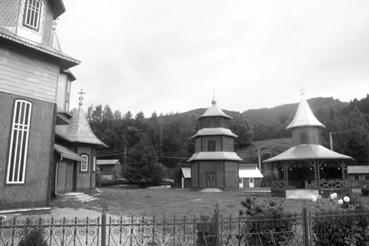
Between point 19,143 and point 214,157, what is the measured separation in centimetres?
2566

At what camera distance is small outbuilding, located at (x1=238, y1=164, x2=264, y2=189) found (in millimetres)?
50625

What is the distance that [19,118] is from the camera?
496 inches

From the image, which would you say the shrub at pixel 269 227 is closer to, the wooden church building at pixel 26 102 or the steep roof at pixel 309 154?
the wooden church building at pixel 26 102

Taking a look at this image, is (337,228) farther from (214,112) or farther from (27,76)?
(214,112)

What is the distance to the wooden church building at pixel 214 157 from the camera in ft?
118

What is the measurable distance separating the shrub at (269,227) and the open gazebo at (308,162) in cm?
1860

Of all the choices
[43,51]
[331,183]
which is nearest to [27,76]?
[43,51]

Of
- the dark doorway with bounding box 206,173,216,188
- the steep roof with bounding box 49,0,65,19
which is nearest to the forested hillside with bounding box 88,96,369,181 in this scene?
the dark doorway with bounding box 206,173,216,188

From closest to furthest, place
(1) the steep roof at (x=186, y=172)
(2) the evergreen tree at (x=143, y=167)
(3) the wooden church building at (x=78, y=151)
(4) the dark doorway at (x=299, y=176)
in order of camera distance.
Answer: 1. (3) the wooden church building at (x=78, y=151)
2. (4) the dark doorway at (x=299, y=176)
3. (2) the evergreen tree at (x=143, y=167)
4. (1) the steep roof at (x=186, y=172)

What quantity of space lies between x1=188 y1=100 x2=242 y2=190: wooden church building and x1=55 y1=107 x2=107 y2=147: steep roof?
1416 centimetres

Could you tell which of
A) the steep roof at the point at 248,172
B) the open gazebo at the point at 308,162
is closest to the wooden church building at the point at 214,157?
the open gazebo at the point at 308,162

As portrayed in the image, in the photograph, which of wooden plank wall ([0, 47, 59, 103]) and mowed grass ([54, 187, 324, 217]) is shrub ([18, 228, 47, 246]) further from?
wooden plank wall ([0, 47, 59, 103])

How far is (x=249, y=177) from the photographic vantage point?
167ft

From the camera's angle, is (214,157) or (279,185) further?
(214,157)
